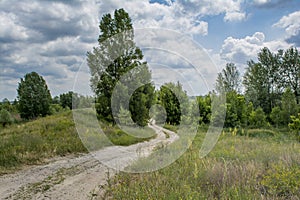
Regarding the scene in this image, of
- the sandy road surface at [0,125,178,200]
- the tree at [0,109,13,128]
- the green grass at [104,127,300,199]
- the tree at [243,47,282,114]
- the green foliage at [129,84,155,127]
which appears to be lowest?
the sandy road surface at [0,125,178,200]

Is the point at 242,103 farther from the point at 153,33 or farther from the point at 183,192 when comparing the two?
the point at 183,192

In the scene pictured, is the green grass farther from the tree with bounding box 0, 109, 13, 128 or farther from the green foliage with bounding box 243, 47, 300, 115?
the green foliage with bounding box 243, 47, 300, 115

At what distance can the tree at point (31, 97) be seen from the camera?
36.1 m

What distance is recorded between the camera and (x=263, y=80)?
1574 inches

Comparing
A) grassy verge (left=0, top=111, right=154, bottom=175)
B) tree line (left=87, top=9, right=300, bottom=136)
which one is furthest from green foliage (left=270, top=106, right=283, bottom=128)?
grassy verge (left=0, top=111, right=154, bottom=175)

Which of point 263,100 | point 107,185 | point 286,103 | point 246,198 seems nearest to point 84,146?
point 107,185

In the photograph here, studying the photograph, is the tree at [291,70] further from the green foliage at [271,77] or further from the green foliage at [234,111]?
the green foliage at [234,111]

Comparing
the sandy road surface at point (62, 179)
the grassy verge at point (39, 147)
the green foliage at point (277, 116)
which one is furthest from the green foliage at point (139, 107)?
the green foliage at point (277, 116)

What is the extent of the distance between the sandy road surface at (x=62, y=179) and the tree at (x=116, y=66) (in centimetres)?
647

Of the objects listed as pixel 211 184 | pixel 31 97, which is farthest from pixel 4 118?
pixel 211 184

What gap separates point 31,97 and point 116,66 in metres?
24.6

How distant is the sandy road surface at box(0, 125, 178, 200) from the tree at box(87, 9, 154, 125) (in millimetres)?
6469

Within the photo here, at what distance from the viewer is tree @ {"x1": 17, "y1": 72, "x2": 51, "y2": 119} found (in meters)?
36.1

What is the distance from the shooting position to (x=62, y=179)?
6.58m
